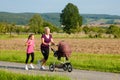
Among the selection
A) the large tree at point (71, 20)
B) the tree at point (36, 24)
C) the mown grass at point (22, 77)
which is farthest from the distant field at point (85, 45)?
the tree at point (36, 24)

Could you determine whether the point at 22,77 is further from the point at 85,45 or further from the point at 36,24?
the point at 36,24

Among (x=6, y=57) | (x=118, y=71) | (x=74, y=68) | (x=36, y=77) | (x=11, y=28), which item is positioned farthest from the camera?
(x=11, y=28)

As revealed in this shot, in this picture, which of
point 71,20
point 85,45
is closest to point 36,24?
point 71,20

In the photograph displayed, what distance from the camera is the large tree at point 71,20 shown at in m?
132

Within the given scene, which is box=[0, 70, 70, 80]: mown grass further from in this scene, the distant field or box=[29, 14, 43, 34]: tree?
box=[29, 14, 43, 34]: tree

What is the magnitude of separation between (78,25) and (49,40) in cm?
11473

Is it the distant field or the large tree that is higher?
the distant field

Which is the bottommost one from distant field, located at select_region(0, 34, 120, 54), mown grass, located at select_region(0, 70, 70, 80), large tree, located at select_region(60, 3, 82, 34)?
large tree, located at select_region(60, 3, 82, 34)

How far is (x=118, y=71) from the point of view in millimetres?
17672

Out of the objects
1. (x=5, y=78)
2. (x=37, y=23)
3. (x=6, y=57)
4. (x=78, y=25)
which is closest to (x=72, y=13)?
(x=78, y=25)

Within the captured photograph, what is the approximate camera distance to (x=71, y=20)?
438 ft

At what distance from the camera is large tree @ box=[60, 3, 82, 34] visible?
13175 cm

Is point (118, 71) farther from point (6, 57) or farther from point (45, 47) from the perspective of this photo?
point (6, 57)

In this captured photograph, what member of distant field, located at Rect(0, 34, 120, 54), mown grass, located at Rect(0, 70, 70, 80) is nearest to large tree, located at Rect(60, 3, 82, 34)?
distant field, located at Rect(0, 34, 120, 54)
